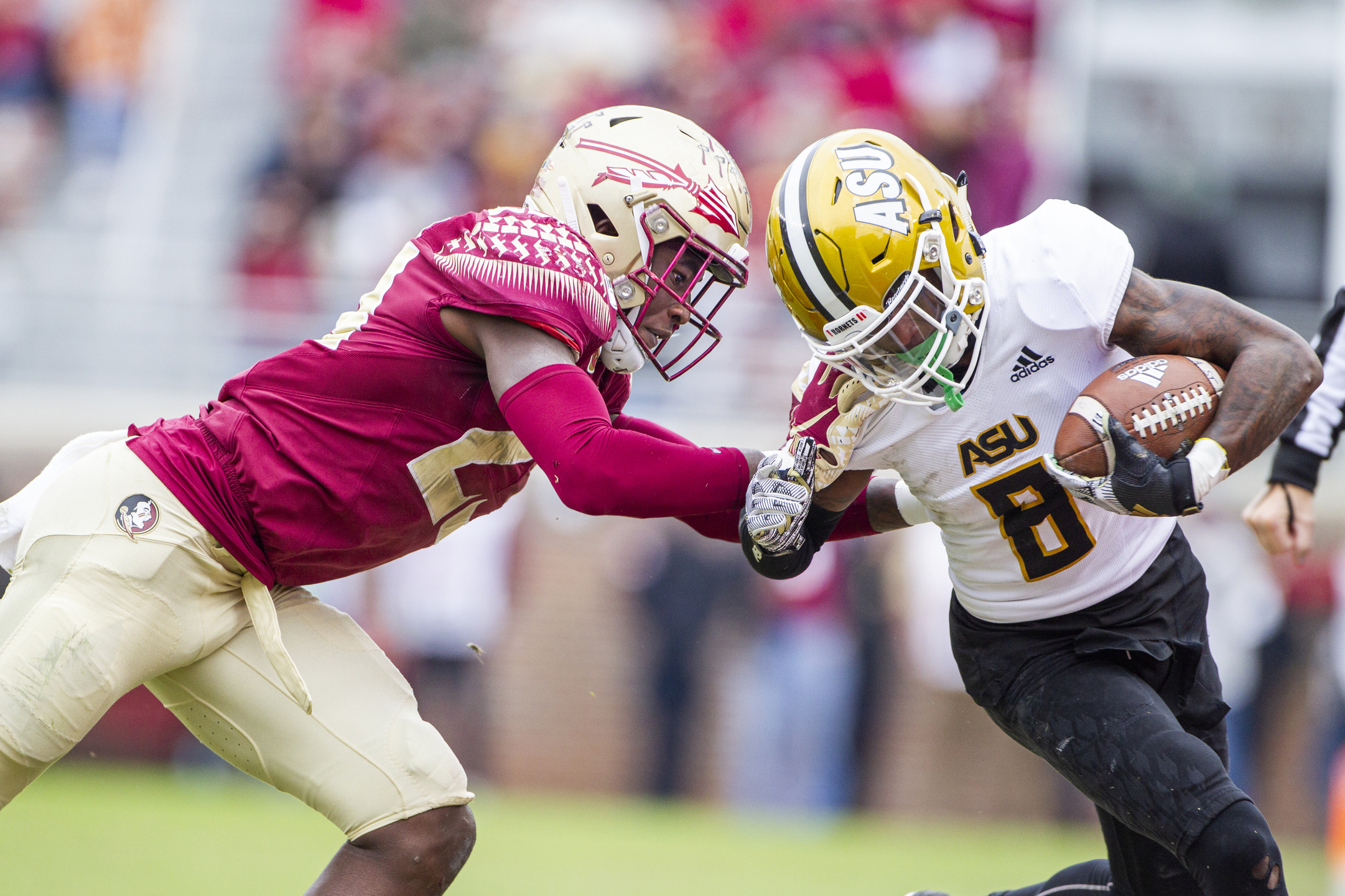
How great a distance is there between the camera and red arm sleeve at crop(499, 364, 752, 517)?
2979 millimetres

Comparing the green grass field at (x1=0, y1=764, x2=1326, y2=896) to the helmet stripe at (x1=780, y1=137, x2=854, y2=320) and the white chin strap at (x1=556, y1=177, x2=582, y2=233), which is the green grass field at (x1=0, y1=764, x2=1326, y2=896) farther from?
the helmet stripe at (x1=780, y1=137, x2=854, y2=320)

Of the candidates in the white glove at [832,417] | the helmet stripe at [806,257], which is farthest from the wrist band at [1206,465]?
the helmet stripe at [806,257]

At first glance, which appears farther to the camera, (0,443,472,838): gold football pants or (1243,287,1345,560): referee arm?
(1243,287,1345,560): referee arm

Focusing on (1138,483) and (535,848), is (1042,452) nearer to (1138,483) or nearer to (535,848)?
(1138,483)

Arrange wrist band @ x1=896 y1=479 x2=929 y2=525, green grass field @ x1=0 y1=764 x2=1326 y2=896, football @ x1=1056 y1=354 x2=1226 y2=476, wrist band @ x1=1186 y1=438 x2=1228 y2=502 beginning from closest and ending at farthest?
wrist band @ x1=1186 y1=438 x2=1228 y2=502
football @ x1=1056 y1=354 x2=1226 y2=476
wrist band @ x1=896 y1=479 x2=929 y2=525
green grass field @ x1=0 y1=764 x2=1326 y2=896

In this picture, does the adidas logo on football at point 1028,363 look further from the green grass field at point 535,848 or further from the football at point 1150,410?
the green grass field at point 535,848

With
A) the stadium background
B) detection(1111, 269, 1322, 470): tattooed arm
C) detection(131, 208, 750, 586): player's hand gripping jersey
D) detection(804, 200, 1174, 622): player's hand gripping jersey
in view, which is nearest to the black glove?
detection(1111, 269, 1322, 470): tattooed arm

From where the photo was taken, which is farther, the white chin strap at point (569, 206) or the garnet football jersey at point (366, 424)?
the white chin strap at point (569, 206)

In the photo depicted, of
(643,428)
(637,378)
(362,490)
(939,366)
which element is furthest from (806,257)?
(637,378)

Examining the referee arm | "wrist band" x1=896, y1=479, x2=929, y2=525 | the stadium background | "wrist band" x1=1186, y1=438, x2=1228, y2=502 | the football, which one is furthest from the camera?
the stadium background

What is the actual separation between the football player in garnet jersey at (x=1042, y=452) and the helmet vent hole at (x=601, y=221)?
1.18 ft

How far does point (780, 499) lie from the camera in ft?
10.3

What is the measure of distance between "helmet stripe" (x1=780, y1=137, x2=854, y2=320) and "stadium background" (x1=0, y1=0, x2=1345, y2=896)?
434 cm

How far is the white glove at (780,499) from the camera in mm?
3125
